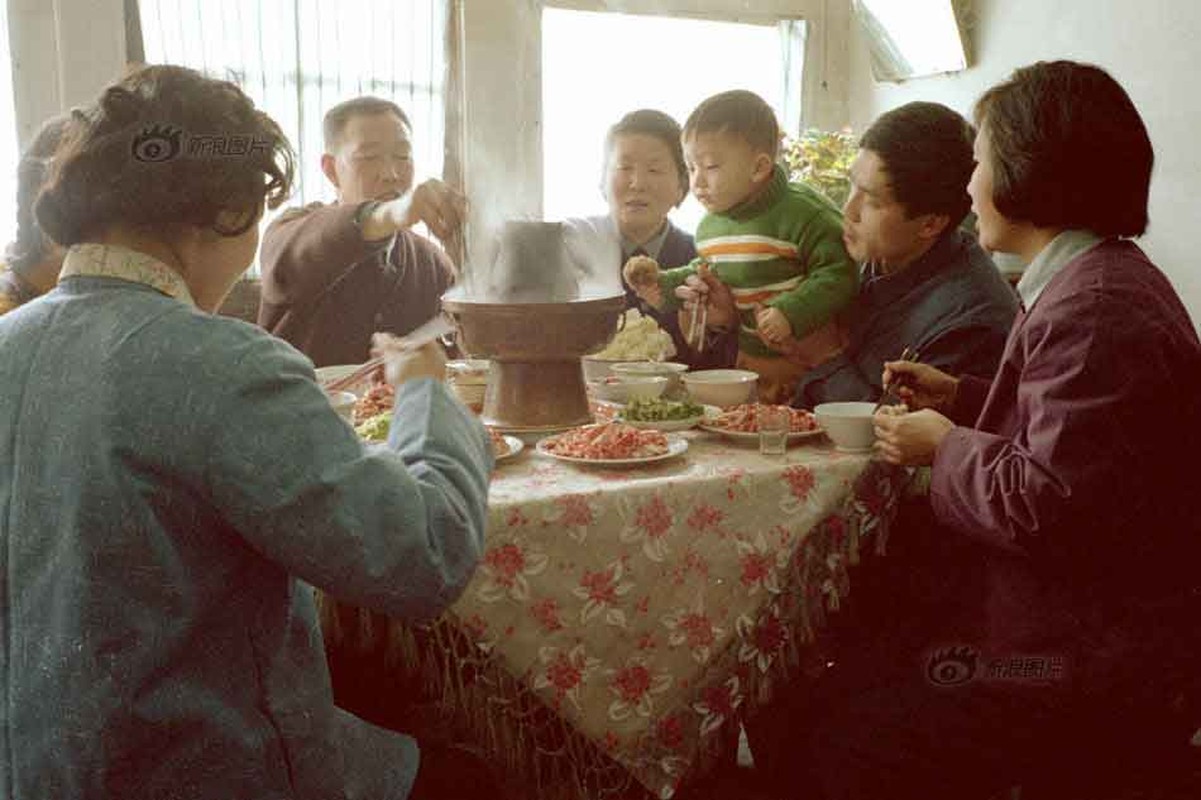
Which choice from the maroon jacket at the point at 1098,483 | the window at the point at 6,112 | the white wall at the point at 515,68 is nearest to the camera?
the maroon jacket at the point at 1098,483

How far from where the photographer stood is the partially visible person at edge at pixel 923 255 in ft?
6.74

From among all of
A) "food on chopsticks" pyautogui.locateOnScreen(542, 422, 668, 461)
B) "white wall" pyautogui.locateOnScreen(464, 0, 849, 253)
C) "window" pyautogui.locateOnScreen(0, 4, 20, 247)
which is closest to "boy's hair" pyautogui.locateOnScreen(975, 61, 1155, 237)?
"food on chopsticks" pyautogui.locateOnScreen(542, 422, 668, 461)

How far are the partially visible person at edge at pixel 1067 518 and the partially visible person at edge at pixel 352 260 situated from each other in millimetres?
1596

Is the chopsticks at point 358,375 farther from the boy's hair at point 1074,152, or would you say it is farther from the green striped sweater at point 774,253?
the green striped sweater at point 774,253

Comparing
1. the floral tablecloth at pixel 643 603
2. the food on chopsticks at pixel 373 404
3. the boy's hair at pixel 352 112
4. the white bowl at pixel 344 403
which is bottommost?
the floral tablecloth at pixel 643 603

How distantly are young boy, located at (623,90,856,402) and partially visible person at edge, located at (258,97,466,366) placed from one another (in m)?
0.76

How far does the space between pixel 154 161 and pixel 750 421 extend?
1247 millimetres

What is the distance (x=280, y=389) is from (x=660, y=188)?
2370 millimetres

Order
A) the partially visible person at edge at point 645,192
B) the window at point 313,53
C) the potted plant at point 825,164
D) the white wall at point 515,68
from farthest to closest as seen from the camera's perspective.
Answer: the white wall at point 515,68
the potted plant at point 825,164
the window at point 313,53
the partially visible person at edge at point 645,192

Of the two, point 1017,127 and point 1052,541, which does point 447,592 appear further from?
point 1017,127

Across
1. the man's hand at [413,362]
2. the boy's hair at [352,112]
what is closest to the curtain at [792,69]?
the boy's hair at [352,112]

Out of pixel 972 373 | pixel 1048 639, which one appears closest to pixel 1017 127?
pixel 972 373

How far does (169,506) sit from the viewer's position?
955 millimetres

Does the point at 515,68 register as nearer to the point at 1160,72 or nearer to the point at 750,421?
the point at 1160,72
